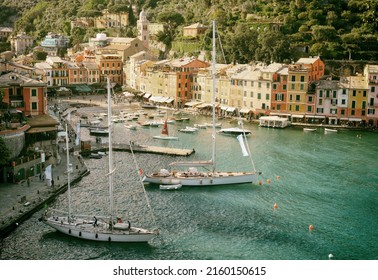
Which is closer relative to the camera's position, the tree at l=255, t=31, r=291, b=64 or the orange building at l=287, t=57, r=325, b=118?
the orange building at l=287, t=57, r=325, b=118

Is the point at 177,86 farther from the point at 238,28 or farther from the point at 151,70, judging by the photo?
the point at 238,28

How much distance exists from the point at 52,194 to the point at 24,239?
4.09 meters

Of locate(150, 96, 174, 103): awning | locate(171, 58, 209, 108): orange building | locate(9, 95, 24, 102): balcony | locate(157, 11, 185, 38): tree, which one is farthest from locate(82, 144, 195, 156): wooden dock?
locate(157, 11, 185, 38): tree

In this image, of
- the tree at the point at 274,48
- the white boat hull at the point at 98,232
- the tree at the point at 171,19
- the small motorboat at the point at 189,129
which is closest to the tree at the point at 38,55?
the tree at the point at 171,19

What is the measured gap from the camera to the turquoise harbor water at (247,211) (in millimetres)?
16422

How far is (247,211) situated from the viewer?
65.8ft

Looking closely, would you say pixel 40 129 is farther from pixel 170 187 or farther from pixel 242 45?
pixel 242 45

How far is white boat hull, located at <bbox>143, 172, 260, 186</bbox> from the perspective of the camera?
2331 cm

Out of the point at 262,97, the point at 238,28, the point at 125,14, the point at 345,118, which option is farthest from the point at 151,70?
the point at 125,14

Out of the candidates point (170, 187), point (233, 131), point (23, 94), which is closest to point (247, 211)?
point (170, 187)

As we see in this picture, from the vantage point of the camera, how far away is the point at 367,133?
35.7m

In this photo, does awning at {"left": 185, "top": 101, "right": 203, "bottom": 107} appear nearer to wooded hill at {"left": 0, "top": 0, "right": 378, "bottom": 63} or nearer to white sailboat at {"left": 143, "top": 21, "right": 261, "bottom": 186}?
wooded hill at {"left": 0, "top": 0, "right": 378, "bottom": 63}

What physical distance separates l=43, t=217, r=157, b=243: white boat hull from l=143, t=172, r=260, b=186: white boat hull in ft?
20.1

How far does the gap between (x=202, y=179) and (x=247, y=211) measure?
3775 mm
